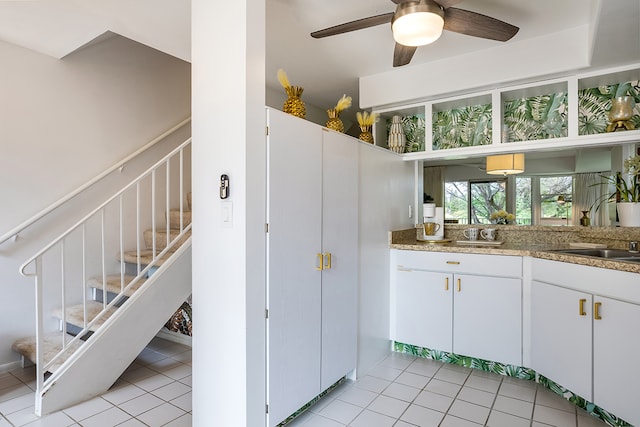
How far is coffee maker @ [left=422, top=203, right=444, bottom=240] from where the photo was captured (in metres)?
3.40

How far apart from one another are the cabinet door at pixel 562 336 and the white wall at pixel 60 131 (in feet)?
12.0

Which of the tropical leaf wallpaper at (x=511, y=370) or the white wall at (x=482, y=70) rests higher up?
the white wall at (x=482, y=70)

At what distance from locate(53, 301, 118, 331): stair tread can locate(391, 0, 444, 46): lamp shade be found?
8.47 feet

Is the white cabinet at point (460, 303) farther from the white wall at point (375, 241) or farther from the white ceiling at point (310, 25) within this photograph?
the white ceiling at point (310, 25)

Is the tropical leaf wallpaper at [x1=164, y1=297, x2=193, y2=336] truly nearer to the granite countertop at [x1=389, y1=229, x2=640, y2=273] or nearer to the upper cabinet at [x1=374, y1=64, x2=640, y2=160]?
the granite countertop at [x1=389, y1=229, x2=640, y2=273]

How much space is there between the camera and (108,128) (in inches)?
128

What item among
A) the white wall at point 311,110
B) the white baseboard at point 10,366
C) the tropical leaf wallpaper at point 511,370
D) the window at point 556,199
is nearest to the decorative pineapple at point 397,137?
the white wall at point 311,110

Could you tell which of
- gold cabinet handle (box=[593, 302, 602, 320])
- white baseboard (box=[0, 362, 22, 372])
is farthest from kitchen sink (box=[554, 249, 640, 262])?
white baseboard (box=[0, 362, 22, 372])

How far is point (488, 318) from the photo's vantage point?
2695 millimetres

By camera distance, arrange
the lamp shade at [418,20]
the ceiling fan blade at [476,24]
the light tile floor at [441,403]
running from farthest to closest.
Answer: the light tile floor at [441,403] < the ceiling fan blade at [476,24] < the lamp shade at [418,20]

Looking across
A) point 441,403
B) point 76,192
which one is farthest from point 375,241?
point 76,192

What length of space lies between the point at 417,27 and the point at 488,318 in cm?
214

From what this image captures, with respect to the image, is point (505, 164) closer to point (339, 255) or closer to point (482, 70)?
point (482, 70)

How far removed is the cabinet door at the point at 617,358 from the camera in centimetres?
183
